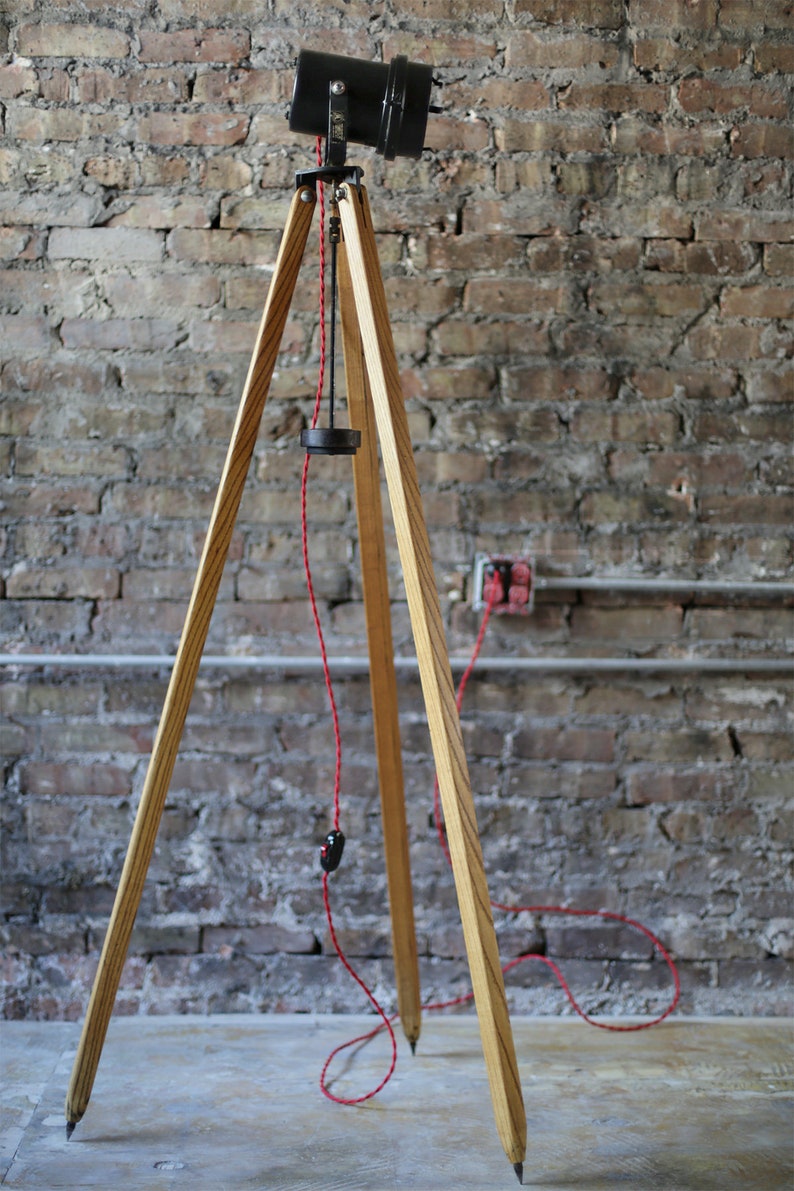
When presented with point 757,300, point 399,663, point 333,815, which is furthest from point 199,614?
point 757,300

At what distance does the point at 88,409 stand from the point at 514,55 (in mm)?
1049

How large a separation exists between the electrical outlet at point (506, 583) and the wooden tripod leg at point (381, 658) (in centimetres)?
31

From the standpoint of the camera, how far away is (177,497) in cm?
182

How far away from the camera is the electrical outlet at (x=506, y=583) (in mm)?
1796

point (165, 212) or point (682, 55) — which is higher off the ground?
point (682, 55)

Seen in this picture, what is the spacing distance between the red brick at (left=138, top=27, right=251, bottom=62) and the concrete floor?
1835 mm

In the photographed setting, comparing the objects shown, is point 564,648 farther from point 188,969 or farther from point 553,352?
point 188,969

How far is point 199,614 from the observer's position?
1.37 meters

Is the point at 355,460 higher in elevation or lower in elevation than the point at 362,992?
higher

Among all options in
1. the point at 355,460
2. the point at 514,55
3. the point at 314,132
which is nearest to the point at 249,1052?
the point at 355,460

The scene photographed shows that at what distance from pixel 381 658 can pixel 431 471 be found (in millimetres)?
454

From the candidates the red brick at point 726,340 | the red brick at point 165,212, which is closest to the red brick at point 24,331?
the red brick at point 165,212

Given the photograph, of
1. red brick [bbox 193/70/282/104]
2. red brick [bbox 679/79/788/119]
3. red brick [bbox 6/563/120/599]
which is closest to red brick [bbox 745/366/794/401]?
red brick [bbox 679/79/788/119]

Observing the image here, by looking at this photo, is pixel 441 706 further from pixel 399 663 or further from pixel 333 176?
pixel 333 176
